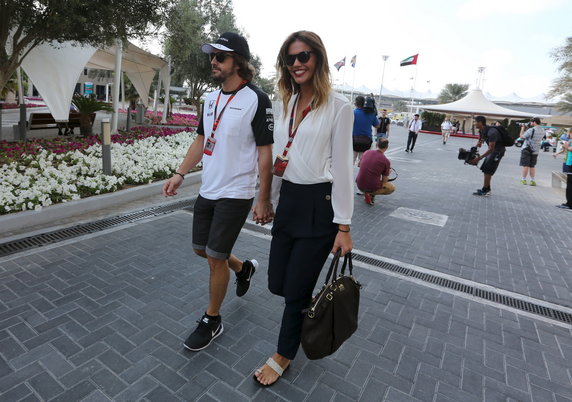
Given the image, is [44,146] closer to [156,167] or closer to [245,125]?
[156,167]

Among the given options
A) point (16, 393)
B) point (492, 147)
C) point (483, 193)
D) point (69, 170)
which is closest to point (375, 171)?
point (492, 147)

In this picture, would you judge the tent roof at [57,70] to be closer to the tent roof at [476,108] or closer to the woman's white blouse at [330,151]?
the woman's white blouse at [330,151]

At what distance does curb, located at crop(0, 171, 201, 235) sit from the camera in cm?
439

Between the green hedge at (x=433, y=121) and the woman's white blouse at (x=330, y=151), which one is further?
the green hedge at (x=433, y=121)

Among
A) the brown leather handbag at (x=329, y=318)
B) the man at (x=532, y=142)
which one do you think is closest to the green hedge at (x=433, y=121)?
the man at (x=532, y=142)

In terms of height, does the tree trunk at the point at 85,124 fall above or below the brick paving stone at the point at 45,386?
above

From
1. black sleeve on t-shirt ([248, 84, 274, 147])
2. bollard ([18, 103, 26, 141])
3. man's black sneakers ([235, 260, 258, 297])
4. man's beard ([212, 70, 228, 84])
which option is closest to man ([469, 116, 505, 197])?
man's black sneakers ([235, 260, 258, 297])

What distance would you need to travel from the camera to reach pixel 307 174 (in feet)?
6.59

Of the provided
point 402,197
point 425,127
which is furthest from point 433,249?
point 425,127

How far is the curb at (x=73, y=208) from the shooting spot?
14.4ft

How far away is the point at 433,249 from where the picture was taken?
4926mm

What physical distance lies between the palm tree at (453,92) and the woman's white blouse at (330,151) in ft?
226

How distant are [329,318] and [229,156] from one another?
118 cm

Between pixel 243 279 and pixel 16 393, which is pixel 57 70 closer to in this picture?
pixel 243 279
